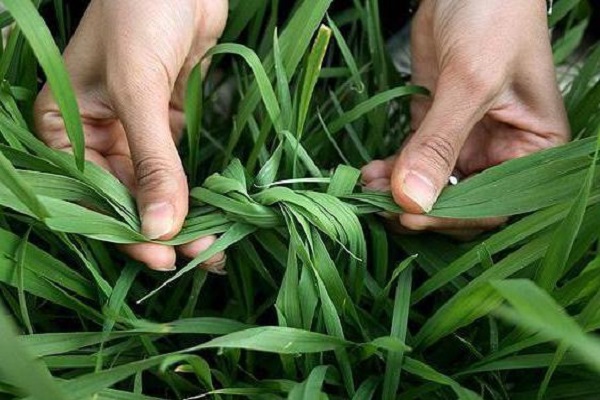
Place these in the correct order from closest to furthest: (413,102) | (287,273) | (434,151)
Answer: (287,273) < (434,151) < (413,102)

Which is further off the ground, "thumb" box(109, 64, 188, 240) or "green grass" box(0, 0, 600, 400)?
"thumb" box(109, 64, 188, 240)

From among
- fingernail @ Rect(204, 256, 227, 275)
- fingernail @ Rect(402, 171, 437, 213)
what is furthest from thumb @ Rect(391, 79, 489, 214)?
fingernail @ Rect(204, 256, 227, 275)

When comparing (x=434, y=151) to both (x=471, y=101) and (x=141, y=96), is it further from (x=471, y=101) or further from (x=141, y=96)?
(x=141, y=96)

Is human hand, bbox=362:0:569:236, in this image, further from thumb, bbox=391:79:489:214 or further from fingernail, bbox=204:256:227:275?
fingernail, bbox=204:256:227:275

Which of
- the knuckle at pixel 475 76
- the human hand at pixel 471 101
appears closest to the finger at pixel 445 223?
the human hand at pixel 471 101

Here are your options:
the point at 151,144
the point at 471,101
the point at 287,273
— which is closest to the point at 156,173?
the point at 151,144

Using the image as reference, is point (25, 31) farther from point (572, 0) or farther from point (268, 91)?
point (572, 0)

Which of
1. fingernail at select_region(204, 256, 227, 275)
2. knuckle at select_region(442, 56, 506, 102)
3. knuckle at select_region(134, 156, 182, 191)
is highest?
knuckle at select_region(442, 56, 506, 102)
